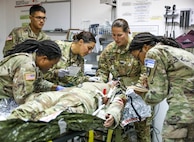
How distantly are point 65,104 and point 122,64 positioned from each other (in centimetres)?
118

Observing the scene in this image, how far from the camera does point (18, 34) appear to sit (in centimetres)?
322

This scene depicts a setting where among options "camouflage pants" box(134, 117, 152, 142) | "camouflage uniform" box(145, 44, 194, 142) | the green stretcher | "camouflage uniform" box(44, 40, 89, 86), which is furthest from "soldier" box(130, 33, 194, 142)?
"camouflage uniform" box(44, 40, 89, 86)

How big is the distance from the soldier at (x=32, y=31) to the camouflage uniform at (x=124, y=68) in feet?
3.14

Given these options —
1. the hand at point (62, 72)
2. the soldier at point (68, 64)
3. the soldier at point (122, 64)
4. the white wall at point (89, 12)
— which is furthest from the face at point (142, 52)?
the white wall at point (89, 12)

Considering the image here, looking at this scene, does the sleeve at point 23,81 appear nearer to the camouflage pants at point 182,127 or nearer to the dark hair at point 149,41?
the dark hair at point 149,41

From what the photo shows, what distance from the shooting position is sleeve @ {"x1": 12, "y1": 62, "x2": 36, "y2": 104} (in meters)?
1.90

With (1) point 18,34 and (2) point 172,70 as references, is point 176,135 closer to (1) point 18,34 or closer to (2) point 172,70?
(2) point 172,70

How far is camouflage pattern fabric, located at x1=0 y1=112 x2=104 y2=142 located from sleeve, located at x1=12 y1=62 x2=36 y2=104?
1.58 feet

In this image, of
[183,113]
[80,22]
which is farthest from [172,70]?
[80,22]

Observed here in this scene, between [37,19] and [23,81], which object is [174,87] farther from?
[37,19]

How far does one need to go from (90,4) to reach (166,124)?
2.97 m

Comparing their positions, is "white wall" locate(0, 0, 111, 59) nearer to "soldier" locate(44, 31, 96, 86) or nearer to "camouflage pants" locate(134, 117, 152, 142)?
"soldier" locate(44, 31, 96, 86)

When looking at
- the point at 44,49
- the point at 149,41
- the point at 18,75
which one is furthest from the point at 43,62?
the point at 149,41

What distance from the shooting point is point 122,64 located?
2.75m
